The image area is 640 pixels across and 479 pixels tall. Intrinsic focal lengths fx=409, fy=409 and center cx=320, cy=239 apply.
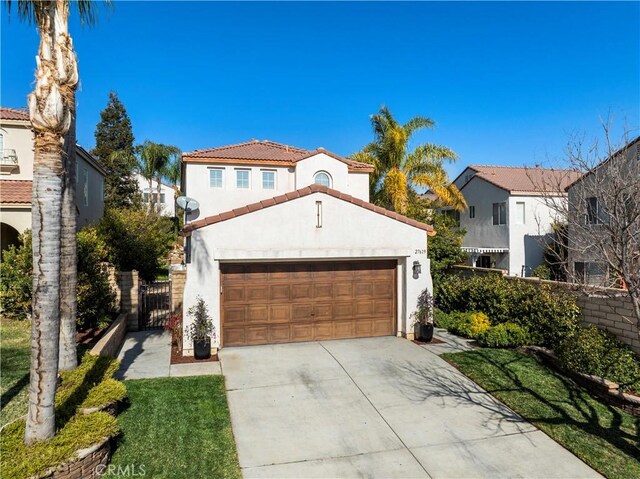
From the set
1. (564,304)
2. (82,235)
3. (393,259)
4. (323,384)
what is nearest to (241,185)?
(82,235)

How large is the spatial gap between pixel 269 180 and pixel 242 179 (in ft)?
4.53

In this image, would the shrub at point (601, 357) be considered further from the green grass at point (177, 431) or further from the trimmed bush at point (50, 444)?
the trimmed bush at point (50, 444)

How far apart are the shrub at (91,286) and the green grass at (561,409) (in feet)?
33.7

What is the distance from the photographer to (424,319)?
1277 centimetres

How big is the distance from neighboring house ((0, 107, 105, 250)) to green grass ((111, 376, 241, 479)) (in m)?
11.6

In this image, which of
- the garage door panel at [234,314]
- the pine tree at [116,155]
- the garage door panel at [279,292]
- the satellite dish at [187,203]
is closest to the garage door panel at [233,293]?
the garage door panel at [234,314]

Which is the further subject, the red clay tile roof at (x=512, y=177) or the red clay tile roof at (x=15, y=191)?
the red clay tile roof at (x=512, y=177)

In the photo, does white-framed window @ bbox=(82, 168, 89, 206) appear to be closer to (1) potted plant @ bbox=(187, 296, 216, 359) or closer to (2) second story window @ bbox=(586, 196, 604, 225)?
(1) potted plant @ bbox=(187, 296, 216, 359)


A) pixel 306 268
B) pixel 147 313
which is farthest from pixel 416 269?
pixel 147 313

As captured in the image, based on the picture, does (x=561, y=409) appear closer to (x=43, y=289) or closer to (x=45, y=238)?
(x=43, y=289)

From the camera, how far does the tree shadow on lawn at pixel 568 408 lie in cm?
729

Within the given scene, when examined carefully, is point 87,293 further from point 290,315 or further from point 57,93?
point 57,93

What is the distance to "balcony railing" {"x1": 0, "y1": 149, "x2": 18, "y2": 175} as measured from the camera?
A: 58.5 ft

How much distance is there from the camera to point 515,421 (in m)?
7.67
